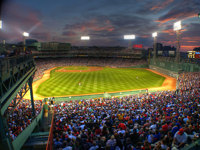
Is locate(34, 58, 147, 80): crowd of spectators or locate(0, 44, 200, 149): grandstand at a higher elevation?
locate(34, 58, 147, 80): crowd of spectators

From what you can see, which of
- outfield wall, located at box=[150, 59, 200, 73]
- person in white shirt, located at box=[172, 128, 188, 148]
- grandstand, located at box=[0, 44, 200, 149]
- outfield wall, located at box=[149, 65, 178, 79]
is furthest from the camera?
outfield wall, located at box=[149, 65, 178, 79]

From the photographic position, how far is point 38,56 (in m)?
74.8

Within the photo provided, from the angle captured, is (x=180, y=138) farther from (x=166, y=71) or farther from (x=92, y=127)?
(x=166, y=71)

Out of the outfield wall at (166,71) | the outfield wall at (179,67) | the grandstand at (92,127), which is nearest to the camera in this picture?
the grandstand at (92,127)

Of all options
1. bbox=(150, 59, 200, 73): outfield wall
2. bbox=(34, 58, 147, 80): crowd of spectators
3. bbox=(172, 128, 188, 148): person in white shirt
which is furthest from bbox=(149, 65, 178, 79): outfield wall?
bbox=(172, 128, 188, 148): person in white shirt

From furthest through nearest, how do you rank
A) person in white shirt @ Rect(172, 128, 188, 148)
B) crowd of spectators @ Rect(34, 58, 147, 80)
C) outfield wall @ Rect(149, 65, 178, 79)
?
crowd of spectators @ Rect(34, 58, 147, 80) → outfield wall @ Rect(149, 65, 178, 79) → person in white shirt @ Rect(172, 128, 188, 148)

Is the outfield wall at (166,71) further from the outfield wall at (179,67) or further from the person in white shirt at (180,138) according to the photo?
the person in white shirt at (180,138)

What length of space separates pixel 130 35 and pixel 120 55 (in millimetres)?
14271

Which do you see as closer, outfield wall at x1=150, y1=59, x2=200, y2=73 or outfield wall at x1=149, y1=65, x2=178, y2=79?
outfield wall at x1=150, y1=59, x2=200, y2=73

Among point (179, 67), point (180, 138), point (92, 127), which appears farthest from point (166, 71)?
point (180, 138)

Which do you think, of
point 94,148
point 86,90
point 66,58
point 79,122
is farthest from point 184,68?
point 66,58

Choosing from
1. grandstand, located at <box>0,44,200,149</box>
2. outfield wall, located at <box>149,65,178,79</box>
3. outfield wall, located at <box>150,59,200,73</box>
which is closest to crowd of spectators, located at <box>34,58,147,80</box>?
outfield wall, located at <box>149,65,178,79</box>

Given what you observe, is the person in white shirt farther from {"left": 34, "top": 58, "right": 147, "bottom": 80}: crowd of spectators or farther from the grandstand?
{"left": 34, "top": 58, "right": 147, "bottom": 80}: crowd of spectators

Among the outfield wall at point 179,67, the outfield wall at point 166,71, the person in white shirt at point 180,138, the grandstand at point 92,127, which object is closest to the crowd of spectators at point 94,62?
the outfield wall at point 166,71
